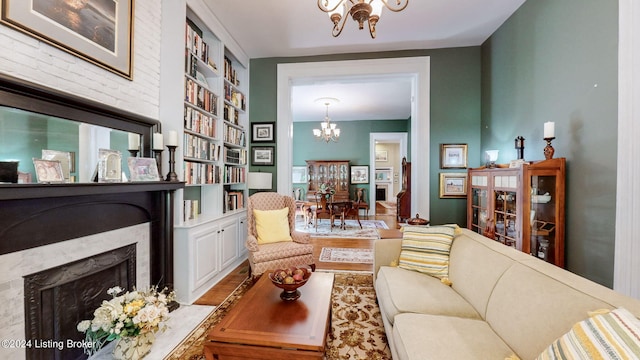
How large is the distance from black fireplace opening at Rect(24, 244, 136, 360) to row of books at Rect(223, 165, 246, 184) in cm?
170

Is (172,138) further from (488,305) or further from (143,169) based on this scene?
(488,305)

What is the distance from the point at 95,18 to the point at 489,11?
155 inches

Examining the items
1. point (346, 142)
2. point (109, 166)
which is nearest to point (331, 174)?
point (346, 142)

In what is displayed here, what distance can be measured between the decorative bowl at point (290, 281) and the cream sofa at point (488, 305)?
64 centimetres

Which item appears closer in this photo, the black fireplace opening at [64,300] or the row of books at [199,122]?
the black fireplace opening at [64,300]

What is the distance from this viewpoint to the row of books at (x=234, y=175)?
11.6 ft

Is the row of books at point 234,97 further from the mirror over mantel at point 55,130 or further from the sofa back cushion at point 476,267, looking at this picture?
the sofa back cushion at point 476,267

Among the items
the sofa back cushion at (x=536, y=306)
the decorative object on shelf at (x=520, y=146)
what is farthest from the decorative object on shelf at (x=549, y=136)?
the sofa back cushion at (x=536, y=306)

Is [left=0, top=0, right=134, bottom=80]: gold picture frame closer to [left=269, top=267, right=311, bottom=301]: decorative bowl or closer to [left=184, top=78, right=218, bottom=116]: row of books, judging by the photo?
[left=184, top=78, right=218, bottom=116]: row of books

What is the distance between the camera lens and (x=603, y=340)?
0.77 meters

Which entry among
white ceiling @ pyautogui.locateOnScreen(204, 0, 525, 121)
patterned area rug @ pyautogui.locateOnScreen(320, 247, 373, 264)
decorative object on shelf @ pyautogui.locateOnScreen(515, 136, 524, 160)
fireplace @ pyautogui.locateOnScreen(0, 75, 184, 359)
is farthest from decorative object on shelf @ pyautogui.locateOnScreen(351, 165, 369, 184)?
fireplace @ pyautogui.locateOnScreen(0, 75, 184, 359)

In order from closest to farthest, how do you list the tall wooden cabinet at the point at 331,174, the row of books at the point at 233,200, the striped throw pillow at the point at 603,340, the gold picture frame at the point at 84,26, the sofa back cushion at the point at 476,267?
the striped throw pillow at the point at 603,340
the gold picture frame at the point at 84,26
the sofa back cushion at the point at 476,267
the row of books at the point at 233,200
the tall wooden cabinet at the point at 331,174

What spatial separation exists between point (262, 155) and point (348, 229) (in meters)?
2.93

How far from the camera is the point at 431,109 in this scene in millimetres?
3807
